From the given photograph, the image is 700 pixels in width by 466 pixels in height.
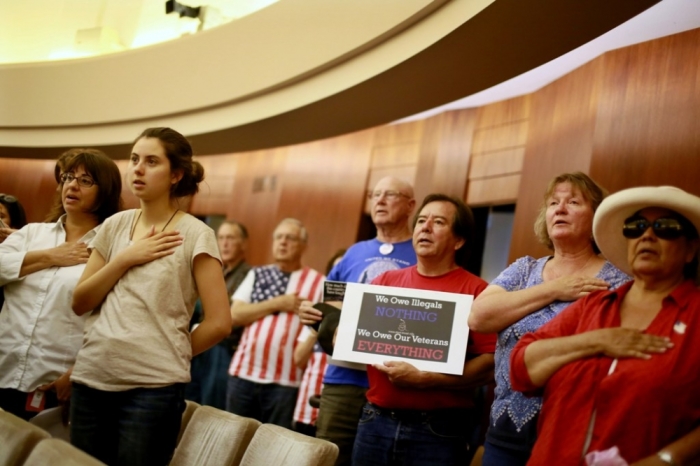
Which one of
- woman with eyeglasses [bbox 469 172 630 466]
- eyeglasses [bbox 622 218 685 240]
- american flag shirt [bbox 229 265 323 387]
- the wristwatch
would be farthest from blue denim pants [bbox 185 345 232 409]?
the wristwatch

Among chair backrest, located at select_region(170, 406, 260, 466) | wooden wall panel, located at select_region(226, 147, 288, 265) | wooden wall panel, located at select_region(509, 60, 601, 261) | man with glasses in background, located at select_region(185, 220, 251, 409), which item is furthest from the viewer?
wooden wall panel, located at select_region(226, 147, 288, 265)

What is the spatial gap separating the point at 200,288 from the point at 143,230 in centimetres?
26

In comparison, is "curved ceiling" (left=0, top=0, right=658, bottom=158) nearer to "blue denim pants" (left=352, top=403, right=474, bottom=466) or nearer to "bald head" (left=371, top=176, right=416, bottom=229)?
"bald head" (left=371, top=176, right=416, bottom=229)

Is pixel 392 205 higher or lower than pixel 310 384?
higher

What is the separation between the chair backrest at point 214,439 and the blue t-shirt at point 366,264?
914mm

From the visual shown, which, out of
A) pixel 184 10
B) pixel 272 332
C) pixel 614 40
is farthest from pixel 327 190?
pixel 614 40

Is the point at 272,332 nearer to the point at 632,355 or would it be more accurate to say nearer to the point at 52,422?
the point at 52,422

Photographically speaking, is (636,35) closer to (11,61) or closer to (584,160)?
(584,160)

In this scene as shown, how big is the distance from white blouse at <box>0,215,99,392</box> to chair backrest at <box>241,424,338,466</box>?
3.40 feet

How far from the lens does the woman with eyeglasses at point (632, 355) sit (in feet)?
4.89

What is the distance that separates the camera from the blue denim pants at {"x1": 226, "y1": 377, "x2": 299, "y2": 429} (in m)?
3.71

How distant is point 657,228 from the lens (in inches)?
64.6

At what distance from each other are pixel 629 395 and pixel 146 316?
1.21m

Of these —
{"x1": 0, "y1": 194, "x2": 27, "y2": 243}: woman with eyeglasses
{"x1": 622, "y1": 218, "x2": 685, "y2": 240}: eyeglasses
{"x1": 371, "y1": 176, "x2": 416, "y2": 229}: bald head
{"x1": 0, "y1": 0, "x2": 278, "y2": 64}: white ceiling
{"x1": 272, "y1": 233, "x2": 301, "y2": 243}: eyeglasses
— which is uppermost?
{"x1": 0, "y1": 0, "x2": 278, "y2": 64}: white ceiling
